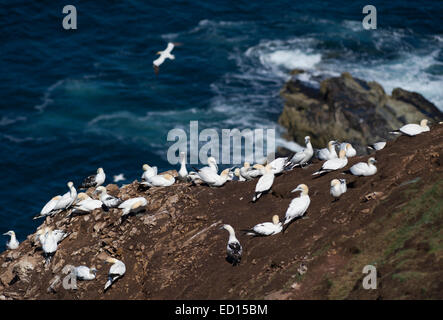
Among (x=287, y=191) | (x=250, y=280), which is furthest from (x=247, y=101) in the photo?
(x=250, y=280)

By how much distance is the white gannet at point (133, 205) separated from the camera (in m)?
23.1

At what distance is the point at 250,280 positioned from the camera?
62.3 feet

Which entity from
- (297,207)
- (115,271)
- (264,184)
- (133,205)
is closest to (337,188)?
(297,207)

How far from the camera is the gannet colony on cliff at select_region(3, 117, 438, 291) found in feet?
66.4

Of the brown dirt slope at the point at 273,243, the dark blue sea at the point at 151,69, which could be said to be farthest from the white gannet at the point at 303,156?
the dark blue sea at the point at 151,69

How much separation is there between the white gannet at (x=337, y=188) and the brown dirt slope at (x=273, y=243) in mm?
245

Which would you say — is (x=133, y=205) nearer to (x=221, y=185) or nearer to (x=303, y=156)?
(x=221, y=185)

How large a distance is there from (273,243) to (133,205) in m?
5.79

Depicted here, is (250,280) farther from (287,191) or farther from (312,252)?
(287,191)

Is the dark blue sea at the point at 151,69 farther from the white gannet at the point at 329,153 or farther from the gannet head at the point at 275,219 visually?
the gannet head at the point at 275,219

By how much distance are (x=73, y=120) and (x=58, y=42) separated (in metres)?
14.0

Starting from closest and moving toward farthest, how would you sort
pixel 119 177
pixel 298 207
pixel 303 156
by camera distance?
pixel 298 207 → pixel 303 156 → pixel 119 177

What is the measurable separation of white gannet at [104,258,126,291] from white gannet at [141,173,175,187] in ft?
15.1

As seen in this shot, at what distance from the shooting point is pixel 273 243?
20.1 m
